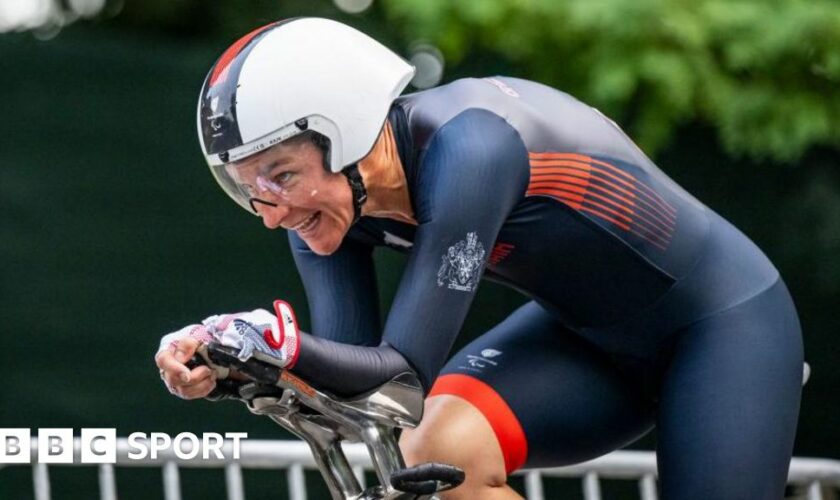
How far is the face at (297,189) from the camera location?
11.3 ft

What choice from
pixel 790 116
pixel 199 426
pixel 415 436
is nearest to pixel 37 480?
pixel 199 426

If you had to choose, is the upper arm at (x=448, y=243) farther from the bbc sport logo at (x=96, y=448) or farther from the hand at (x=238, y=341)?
the bbc sport logo at (x=96, y=448)

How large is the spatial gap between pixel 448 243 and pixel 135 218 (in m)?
2.78

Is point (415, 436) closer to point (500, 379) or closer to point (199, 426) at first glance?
point (500, 379)

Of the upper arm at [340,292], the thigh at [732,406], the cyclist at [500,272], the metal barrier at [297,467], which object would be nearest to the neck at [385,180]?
the cyclist at [500,272]

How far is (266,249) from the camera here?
6117 mm

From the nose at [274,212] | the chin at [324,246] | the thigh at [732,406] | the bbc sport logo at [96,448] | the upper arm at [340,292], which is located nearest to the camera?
the nose at [274,212]

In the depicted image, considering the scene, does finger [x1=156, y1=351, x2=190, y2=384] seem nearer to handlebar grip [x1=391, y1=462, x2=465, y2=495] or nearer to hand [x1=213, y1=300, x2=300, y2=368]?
hand [x1=213, y1=300, x2=300, y2=368]

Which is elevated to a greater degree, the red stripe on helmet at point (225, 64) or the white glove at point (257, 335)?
the red stripe on helmet at point (225, 64)

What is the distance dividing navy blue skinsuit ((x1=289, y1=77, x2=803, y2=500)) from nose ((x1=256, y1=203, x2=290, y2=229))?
27 cm

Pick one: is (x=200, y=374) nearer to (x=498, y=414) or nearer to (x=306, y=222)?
(x=306, y=222)

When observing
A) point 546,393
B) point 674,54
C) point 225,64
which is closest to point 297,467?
point 546,393

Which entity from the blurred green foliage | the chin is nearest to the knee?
the chin

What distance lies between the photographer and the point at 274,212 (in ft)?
11.6
